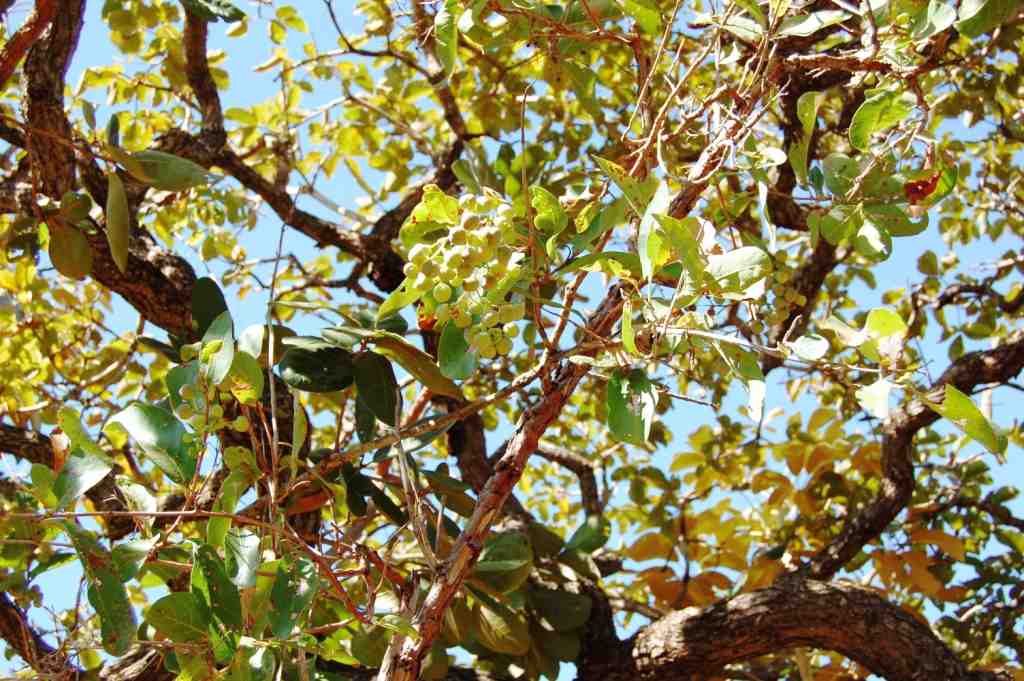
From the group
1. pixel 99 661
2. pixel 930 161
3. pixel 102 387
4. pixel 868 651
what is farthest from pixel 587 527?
pixel 102 387

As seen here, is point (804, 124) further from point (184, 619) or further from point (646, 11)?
point (184, 619)

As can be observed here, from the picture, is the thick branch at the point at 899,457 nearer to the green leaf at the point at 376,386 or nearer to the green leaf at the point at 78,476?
the green leaf at the point at 376,386

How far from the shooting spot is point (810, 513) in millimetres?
2824

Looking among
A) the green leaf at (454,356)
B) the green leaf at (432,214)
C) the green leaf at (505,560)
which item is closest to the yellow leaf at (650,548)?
the green leaf at (505,560)

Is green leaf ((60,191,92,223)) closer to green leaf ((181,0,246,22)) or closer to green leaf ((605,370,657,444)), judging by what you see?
green leaf ((181,0,246,22))

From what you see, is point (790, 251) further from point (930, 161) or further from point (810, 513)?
point (930, 161)

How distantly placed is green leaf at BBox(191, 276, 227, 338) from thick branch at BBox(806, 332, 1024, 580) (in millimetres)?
1502

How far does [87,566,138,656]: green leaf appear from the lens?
1.10 meters

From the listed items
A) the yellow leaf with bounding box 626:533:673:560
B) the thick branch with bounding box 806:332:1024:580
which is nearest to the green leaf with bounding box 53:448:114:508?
the yellow leaf with bounding box 626:533:673:560

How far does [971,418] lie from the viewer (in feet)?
3.28

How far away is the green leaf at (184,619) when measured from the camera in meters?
1.14

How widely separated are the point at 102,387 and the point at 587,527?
133cm

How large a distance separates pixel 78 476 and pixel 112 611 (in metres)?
0.15

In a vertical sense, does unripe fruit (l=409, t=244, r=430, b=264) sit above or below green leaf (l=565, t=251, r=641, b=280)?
below
